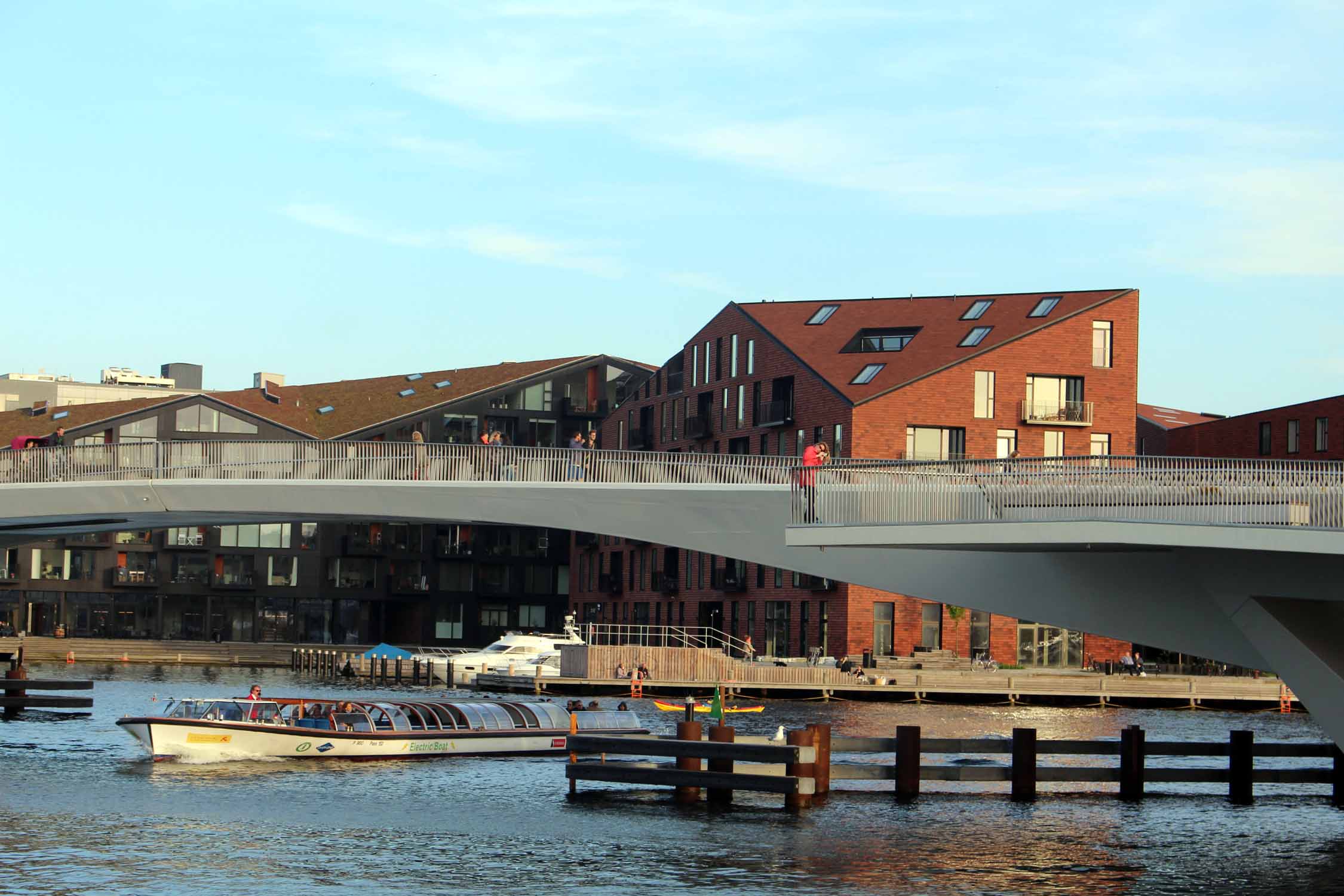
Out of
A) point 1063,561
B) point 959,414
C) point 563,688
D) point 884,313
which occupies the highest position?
point 884,313

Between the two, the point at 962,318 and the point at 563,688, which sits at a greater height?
the point at 962,318

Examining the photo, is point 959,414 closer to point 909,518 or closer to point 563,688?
point 563,688

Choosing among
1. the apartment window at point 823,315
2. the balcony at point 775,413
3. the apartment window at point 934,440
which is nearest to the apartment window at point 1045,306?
the apartment window at point 934,440

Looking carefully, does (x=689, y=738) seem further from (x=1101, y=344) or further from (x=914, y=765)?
(x=1101, y=344)

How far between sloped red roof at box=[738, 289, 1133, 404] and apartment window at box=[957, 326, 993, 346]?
0.83 ft

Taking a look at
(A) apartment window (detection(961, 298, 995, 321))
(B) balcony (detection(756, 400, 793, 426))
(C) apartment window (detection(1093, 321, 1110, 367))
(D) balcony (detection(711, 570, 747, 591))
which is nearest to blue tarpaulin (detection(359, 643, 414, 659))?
(D) balcony (detection(711, 570, 747, 591))

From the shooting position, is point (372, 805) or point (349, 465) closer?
point (372, 805)

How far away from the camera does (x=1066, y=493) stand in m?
34.4

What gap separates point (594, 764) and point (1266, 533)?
609 inches

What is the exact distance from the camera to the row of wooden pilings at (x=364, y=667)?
3674 inches

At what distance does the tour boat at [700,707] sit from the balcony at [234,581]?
174 ft

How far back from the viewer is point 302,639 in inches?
4803

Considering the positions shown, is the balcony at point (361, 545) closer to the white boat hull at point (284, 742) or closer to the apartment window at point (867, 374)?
the apartment window at point (867, 374)

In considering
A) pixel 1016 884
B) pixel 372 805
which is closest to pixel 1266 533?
pixel 1016 884
